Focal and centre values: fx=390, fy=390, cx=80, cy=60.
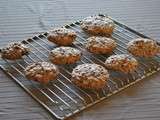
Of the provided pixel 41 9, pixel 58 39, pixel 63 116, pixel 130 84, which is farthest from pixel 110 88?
pixel 41 9

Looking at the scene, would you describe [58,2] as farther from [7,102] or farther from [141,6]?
[7,102]

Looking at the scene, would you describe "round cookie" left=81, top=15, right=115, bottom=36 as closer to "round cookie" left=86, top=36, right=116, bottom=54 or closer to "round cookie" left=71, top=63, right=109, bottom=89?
"round cookie" left=86, top=36, right=116, bottom=54

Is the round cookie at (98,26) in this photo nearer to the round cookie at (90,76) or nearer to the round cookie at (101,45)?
the round cookie at (101,45)

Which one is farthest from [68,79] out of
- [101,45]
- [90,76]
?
[101,45]

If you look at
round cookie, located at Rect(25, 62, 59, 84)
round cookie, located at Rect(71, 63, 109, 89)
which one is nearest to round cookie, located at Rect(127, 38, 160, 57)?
round cookie, located at Rect(71, 63, 109, 89)

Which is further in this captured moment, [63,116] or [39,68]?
[39,68]

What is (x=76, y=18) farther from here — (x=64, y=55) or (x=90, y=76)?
(x=90, y=76)
